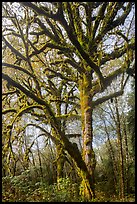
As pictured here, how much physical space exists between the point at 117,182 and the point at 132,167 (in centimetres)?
131

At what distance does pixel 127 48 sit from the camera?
6469 mm

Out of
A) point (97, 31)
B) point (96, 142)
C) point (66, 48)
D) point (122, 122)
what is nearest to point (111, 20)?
point (97, 31)

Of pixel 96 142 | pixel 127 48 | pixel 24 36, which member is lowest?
pixel 96 142

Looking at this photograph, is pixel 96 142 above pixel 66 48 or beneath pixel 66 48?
beneath

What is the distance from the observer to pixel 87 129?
6789 mm

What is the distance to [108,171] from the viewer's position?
16.0 meters

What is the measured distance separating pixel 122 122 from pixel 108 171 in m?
3.57

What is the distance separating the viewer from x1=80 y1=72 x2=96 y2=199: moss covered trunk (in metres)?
6.01

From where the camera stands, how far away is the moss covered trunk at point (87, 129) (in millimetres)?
6007

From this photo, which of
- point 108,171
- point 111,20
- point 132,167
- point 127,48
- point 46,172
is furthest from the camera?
point 46,172

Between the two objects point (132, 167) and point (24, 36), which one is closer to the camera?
point (24, 36)

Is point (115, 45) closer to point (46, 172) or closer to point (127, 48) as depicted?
point (127, 48)

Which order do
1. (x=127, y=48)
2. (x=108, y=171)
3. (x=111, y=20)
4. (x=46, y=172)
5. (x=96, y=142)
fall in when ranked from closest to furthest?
(x=127, y=48), (x=111, y=20), (x=108, y=171), (x=46, y=172), (x=96, y=142)

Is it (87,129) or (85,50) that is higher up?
(85,50)
